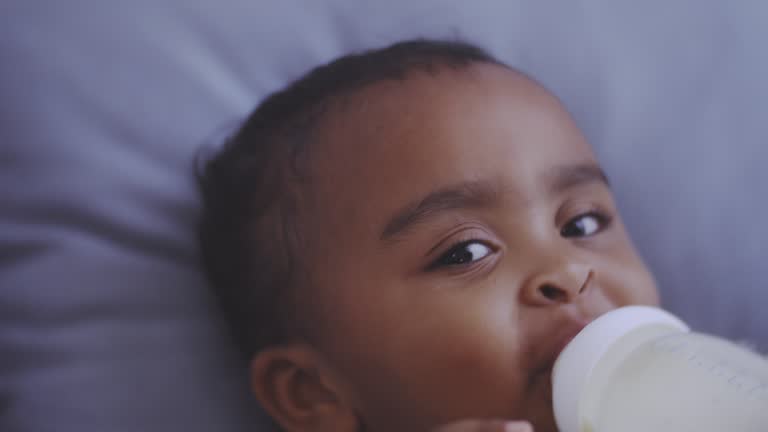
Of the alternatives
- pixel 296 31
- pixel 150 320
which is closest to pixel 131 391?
pixel 150 320

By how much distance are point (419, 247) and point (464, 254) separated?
5 cm

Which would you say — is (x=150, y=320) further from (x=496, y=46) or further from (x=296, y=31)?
(x=496, y=46)

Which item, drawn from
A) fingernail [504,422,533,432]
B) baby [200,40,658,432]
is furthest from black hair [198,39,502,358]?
fingernail [504,422,533,432]

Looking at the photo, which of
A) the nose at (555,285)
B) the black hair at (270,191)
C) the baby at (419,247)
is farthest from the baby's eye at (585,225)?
the black hair at (270,191)

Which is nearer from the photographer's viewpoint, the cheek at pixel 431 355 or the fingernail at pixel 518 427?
the fingernail at pixel 518 427

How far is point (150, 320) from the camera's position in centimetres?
108

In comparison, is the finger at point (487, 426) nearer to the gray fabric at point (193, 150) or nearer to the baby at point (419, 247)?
the baby at point (419, 247)

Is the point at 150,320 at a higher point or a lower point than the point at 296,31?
lower

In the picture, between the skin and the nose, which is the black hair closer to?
the skin

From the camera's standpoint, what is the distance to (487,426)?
2.34 feet

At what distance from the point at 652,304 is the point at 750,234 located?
1.37 feet

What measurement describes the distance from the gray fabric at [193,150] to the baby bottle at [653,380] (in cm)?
54

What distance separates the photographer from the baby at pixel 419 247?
0.81 metres

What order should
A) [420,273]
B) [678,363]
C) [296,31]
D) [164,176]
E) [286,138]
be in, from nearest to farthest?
1. [678,363]
2. [420,273]
3. [286,138]
4. [164,176]
5. [296,31]
